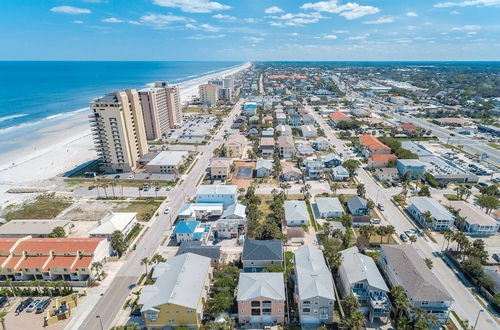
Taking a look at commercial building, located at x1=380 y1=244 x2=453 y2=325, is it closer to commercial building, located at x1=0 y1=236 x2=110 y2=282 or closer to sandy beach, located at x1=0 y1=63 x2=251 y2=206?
commercial building, located at x1=0 y1=236 x2=110 y2=282

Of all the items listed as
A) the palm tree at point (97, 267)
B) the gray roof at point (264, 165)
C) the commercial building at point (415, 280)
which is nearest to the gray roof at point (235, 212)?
the palm tree at point (97, 267)

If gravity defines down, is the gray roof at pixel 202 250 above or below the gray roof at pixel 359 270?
below

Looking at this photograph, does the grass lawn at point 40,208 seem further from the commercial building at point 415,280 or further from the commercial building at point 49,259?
the commercial building at point 415,280

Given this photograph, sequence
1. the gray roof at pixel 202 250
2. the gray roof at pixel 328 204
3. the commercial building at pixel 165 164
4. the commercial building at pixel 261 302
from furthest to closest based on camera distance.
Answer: the commercial building at pixel 165 164 < the gray roof at pixel 328 204 < the gray roof at pixel 202 250 < the commercial building at pixel 261 302

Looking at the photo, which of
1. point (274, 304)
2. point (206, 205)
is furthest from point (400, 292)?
point (206, 205)

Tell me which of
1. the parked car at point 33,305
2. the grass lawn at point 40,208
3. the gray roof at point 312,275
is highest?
the gray roof at point 312,275

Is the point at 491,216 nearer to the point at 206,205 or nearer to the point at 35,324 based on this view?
the point at 206,205
